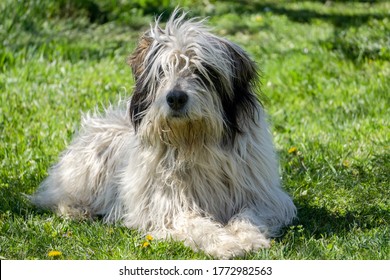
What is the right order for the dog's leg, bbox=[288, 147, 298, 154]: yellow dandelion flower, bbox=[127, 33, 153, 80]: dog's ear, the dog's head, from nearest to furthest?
the dog's leg → the dog's head → bbox=[127, 33, 153, 80]: dog's ear → bbox=[288, 147, 298, 154]: yellow dandelion flower

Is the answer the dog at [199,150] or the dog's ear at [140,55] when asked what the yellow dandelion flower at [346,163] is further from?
the dog's ear at [140,55]

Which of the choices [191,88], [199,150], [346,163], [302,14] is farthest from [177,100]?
[302,14]

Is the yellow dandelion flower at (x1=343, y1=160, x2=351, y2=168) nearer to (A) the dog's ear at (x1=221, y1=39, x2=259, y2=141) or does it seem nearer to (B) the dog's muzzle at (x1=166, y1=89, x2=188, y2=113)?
(A) the dog's ear at (x1=221, y1=39, x2=259, y2=141)

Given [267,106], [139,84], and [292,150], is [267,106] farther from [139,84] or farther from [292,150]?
[139,84]

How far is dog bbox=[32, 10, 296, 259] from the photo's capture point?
5062 millimetres

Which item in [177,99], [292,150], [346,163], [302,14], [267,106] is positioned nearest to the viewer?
[177,99]

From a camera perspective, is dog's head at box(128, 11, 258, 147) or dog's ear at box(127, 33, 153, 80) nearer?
dog's head at box(128, 11, 258, 147)

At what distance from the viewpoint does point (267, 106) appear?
8578 millimetres

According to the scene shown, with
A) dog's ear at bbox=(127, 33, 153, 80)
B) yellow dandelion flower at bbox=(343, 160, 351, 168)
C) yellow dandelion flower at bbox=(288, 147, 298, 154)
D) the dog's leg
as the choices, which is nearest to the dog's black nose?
dog's ear at bbox=(127, 33, 153, 80)

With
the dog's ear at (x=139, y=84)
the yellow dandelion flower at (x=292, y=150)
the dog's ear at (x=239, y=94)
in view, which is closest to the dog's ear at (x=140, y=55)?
the dog's ear at (x=139, y=84)

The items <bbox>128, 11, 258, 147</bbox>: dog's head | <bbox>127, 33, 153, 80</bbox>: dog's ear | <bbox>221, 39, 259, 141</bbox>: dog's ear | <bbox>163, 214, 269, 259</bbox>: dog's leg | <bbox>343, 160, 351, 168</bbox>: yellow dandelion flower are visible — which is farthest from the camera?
<bbox>343, 160, 351, 168</bbox>: yellow dandelion flower

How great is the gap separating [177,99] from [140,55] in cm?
65

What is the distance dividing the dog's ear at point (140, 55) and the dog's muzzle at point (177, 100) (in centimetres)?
50

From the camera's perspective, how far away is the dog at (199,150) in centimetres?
506
